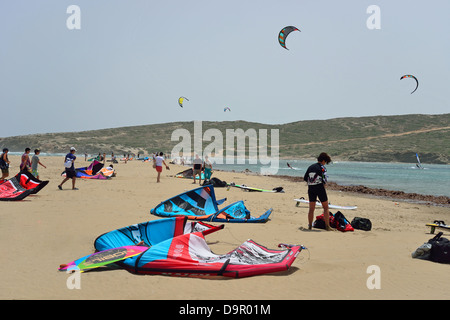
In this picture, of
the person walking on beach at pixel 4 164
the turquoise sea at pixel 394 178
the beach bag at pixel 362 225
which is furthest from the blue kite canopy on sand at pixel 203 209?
the turquoise sea at pixel 394 178

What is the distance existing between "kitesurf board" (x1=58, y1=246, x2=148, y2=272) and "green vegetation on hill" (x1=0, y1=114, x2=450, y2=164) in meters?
64.4

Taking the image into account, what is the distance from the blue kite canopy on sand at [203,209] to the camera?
815cm

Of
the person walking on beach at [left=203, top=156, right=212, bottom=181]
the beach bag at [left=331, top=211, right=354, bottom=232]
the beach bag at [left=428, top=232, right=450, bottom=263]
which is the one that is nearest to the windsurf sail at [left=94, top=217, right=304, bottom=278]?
the beach bag at [left=428, top=232, right=450, bottom=263]

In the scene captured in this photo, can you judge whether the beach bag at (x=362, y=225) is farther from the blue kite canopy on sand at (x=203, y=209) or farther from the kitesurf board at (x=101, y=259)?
the kitesurf board at (x=101, y=259)

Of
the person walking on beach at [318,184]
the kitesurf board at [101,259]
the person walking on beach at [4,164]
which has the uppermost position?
the person walking on beach at [4,164]

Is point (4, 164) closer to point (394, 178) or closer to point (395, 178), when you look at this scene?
point (394, 178)

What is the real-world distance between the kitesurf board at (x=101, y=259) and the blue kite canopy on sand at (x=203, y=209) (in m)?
3.41

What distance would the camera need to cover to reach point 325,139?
9150 cm

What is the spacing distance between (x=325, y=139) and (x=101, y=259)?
298 feet

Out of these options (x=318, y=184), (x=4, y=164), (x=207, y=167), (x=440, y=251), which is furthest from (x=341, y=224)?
(x=4, y=164)

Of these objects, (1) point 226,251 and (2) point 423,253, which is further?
(1) point 226,251

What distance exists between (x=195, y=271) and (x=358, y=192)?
51.9ft

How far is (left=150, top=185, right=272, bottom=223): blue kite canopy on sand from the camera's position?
8148 mm
